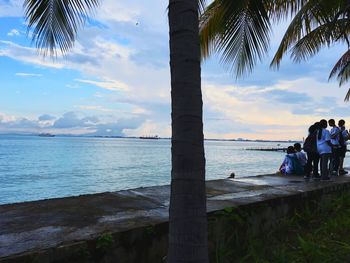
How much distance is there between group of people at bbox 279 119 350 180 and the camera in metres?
9.41

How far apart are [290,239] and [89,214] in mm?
3148

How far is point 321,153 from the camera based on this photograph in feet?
30.8

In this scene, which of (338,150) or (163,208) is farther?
(338,150)

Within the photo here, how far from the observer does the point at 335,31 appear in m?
11.6

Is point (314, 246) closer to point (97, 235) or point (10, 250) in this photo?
point (97, 235)

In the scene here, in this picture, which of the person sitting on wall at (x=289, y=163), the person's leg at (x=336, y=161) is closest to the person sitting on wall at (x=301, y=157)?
the person sitting on wall at (x=289, y=163)

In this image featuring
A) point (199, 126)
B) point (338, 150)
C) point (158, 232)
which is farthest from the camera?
point (338, 150)

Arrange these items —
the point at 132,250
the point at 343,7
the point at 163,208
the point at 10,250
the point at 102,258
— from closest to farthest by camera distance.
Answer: the point at 10,250 → the point at 102,258 → the point at 132,250 → the point at 163,208 → the point at 343,7

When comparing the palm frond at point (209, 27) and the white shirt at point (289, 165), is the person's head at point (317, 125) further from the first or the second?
the palm frond at point (209, 27)

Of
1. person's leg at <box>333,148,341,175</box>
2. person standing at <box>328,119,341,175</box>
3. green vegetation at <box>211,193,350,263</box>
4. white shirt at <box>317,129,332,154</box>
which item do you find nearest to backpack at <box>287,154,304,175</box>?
person standing at <box>328,119,341,175</box>

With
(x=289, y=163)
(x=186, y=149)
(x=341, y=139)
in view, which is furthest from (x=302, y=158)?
(x=186, y=149)

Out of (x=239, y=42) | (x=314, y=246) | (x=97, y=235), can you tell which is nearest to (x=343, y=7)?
(x=239, y=42)

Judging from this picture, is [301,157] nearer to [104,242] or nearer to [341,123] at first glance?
[341,123]

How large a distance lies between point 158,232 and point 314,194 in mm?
4535
